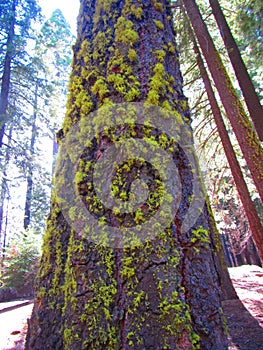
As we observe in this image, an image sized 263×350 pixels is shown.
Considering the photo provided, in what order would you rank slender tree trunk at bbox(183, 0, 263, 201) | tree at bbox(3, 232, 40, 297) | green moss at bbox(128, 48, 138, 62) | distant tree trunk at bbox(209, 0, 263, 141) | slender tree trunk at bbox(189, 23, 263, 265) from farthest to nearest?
tree at bbox(3, 232, 40, 297) → distant tree trunk at bbox(209, 0, 263, 141) → slender tree trunk at bbox(189, 23, 263, 265) → slender tree trunk at bbox(183, 0, 263, 201) → green moss at bbox(128, 48, 138, 62)

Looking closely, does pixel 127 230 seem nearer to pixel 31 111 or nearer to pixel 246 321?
pixel 246 321

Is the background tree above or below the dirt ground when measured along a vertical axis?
above

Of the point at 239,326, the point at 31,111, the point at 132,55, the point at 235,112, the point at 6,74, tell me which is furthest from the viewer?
the point at 31,111

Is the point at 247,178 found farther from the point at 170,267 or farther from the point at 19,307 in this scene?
the point at 170,267

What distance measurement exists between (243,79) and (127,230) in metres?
5.82

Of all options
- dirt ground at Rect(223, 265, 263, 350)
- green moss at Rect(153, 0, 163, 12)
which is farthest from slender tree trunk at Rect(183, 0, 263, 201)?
green moss at Rect(153, 0, 163, 12)

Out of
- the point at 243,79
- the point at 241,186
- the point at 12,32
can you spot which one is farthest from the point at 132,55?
the point at 12,32

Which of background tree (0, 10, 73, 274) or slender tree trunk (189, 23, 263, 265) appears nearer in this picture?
slender tree trunk (189, 23, 263, 265)

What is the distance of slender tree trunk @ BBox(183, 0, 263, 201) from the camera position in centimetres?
468

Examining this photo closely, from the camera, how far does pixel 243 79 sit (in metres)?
5.74

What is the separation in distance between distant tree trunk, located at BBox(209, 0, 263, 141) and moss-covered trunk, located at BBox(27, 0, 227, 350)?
4.70m

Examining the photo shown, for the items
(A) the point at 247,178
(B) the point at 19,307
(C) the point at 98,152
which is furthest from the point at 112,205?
(A) the point at 247,178

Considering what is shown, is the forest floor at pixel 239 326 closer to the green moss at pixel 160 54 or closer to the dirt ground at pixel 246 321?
the dirt ground at pixel 246 321

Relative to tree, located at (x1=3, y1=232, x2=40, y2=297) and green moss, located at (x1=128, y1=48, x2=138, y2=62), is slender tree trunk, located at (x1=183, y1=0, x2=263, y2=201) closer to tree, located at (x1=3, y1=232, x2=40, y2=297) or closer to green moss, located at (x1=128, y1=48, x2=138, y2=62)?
green moss, located at (x1=128, y1=48, x2=138, y2=62)
